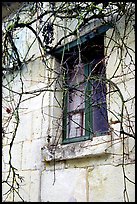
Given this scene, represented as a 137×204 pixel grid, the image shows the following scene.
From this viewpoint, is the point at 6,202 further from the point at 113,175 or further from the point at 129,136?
the point at 129,136

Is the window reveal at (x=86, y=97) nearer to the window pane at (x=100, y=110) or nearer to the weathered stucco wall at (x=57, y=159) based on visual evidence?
the window pane at (x=100, y=110)

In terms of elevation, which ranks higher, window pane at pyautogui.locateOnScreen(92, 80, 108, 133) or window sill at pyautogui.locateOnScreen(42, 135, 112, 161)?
window pane at pyautogui.locateOnScreen(92, 80, 108, 133)

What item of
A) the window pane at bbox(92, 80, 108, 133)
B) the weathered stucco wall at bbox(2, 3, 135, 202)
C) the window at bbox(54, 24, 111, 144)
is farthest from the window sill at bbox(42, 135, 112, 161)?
the window pane at bbox(92, 80, 108, 133)

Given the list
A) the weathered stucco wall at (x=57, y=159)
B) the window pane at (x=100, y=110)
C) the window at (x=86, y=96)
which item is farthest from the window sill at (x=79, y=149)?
the window pane at (x=100, y=110)

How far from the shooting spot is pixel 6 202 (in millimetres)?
3428

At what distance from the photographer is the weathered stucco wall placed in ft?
8.62

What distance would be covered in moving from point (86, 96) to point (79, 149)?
0.50 m

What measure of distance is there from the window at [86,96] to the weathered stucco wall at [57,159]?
125mm

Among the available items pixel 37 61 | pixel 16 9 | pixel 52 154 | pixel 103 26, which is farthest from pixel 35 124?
pixel 16 9

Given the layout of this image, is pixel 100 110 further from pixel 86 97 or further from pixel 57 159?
pixel 57 159

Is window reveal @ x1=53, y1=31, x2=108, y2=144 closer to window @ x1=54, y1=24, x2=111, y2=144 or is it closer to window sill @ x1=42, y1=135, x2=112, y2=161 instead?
window @ x1=54, y1=24, x2=111, y2=144

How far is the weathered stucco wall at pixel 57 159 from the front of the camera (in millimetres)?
2627

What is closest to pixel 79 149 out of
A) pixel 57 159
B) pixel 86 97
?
pixel 57 159

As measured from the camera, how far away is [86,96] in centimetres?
300
